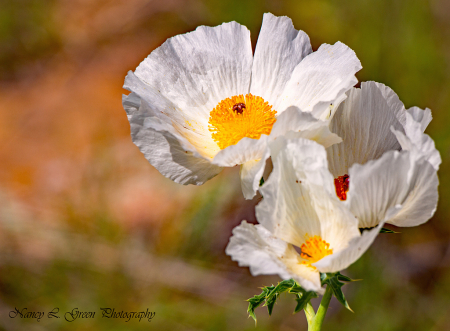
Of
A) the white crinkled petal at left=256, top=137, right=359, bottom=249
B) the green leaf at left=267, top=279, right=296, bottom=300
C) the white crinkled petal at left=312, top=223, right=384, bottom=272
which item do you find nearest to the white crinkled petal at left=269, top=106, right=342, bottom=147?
the white crinkled petal at left=256, top=137, right=359, bottom=249

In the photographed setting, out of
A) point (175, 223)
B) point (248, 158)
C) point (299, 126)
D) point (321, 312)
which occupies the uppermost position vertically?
point (299, 126)

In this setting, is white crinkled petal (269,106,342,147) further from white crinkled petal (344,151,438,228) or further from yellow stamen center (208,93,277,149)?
yellow stamen center (208,93,277,149)

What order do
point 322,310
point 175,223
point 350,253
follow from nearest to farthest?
Answer: point 350,253
point 322,310
point 175,223

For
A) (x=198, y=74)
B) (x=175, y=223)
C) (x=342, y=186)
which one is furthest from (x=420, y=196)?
(x=175, y=223)

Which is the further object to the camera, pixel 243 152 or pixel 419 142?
pixel 243 152

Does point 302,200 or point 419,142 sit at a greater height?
point 419,142

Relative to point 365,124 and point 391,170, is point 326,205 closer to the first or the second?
point 391,170
